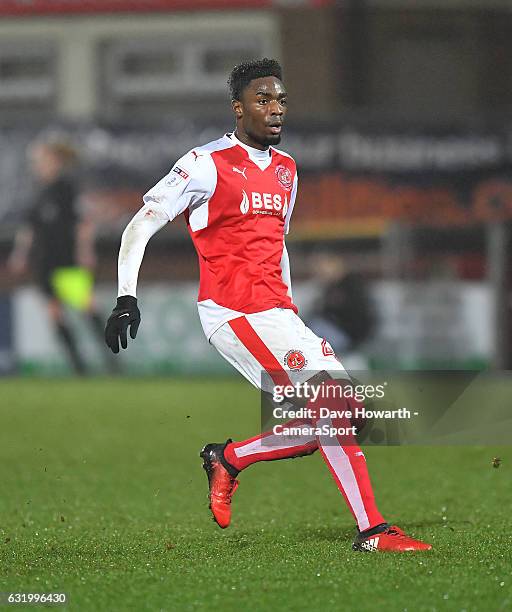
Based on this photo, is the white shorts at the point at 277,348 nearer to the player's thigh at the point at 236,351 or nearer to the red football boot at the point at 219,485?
the player's thigh at the point at 236,351

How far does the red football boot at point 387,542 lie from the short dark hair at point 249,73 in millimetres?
2139

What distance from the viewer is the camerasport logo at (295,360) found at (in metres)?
6.43

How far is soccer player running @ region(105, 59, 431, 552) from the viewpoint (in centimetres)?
635

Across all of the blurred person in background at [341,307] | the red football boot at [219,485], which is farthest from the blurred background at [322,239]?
the red football boot at [219,485]

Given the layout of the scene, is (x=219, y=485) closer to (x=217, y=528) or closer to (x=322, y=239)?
(x=217, y=528)

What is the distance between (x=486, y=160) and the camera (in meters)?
19.5

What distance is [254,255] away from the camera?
6527 mm

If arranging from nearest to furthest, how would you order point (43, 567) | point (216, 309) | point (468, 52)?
point (43, 567) → point (216, 309) → point (468, 52)

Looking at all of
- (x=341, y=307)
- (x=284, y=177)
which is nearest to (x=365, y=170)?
(x=341, y=307)

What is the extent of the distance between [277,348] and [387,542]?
101 centimetres

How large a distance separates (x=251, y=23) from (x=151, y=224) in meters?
19.2

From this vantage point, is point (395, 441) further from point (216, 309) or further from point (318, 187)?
point (318, 187)

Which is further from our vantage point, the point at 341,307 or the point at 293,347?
the point at 341,307

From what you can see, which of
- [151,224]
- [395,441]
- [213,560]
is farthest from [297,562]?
[151,224]
